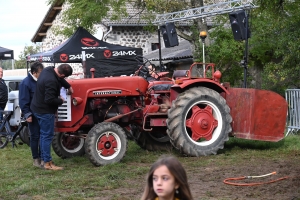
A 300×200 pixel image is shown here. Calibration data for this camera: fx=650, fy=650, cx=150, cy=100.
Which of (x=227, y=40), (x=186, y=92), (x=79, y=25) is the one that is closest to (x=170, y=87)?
(x=186, y=92)

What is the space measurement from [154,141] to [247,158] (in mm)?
2304

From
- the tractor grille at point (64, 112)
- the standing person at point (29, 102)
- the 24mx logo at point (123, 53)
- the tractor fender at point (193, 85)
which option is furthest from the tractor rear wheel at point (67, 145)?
the 24mx logo at point (123, 53)

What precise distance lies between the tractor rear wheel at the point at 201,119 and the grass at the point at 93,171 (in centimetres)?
24

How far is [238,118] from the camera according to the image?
11.6 metres

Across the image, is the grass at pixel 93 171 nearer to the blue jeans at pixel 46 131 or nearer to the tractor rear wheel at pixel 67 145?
the tractor rear wheel at pixel 67 145

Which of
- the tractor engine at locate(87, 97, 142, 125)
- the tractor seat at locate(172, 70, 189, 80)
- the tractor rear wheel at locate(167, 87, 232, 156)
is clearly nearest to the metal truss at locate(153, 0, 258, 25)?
the tractor seat at locate(172, 70, 189, 80)

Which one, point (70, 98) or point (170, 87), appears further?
→ point (170, 87)

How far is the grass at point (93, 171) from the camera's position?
805 centimetres

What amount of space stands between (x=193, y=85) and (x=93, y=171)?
2.70m

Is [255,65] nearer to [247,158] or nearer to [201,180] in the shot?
[247,158]

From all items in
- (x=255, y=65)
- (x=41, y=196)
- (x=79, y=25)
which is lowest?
(x=41, y=196)

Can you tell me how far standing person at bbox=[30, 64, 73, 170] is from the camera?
974cm

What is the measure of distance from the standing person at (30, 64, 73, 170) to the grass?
1.64 ft

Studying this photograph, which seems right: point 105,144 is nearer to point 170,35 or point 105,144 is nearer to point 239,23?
point 239,23
